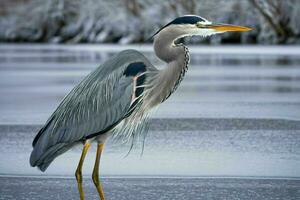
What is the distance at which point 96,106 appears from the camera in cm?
515

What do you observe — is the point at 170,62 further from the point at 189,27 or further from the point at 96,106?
the point at 96,106

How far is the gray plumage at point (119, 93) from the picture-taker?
5121 mm

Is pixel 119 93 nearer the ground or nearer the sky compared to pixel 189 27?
nearer the ground

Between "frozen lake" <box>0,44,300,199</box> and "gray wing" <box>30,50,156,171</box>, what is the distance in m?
0.80

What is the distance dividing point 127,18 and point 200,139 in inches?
1500

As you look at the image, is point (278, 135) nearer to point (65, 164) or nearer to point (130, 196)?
point (65, 164)

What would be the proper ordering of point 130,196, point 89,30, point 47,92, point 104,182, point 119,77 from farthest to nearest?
point 89,30 < point 47,92 < point 104,182 < point 130,196 < point 119,77

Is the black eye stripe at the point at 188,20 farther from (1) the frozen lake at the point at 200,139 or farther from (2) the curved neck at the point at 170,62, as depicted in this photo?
(1) the frozen lake at the point at 200,139

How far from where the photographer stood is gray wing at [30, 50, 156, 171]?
511cm

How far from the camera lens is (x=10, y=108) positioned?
12500 millimetres

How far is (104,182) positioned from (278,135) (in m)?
3.28

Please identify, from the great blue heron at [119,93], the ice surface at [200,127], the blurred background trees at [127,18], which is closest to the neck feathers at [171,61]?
the great blue heron at [119,93]

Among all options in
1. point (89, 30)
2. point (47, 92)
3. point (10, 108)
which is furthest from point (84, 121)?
point (89, 30)

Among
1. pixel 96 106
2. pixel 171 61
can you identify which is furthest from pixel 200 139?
pixel 96 106
